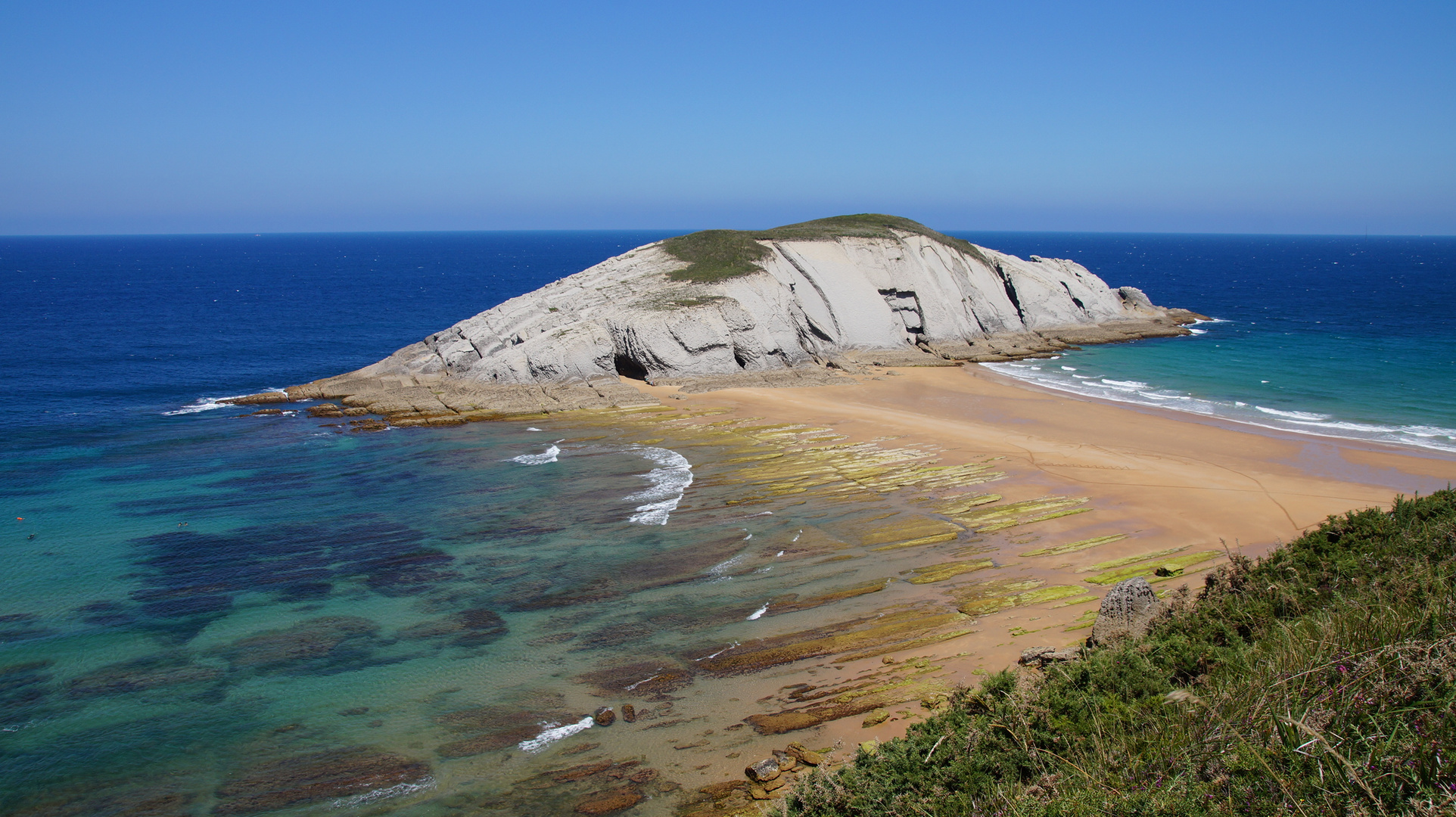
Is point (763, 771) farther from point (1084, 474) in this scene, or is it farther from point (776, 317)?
point (776, 317)

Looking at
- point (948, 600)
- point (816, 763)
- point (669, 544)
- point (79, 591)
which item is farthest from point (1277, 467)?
point (79, 591)

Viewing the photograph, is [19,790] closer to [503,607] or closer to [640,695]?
[503,607]

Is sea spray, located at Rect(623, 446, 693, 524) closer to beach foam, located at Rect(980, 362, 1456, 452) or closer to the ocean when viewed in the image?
the ocean

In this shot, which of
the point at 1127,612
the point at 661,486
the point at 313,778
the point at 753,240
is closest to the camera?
the point at 313,778

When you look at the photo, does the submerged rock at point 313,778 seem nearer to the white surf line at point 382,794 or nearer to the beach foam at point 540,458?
the white surf line at point 382,794

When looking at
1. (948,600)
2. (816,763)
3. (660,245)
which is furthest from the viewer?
(660,245)

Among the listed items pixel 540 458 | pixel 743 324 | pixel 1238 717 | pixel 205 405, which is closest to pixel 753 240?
pixel 743 324

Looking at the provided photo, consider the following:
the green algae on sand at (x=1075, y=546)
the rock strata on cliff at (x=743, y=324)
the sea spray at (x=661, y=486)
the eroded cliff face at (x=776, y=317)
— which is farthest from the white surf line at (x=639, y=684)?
the eroded cliff face at (x=776, y=317)
